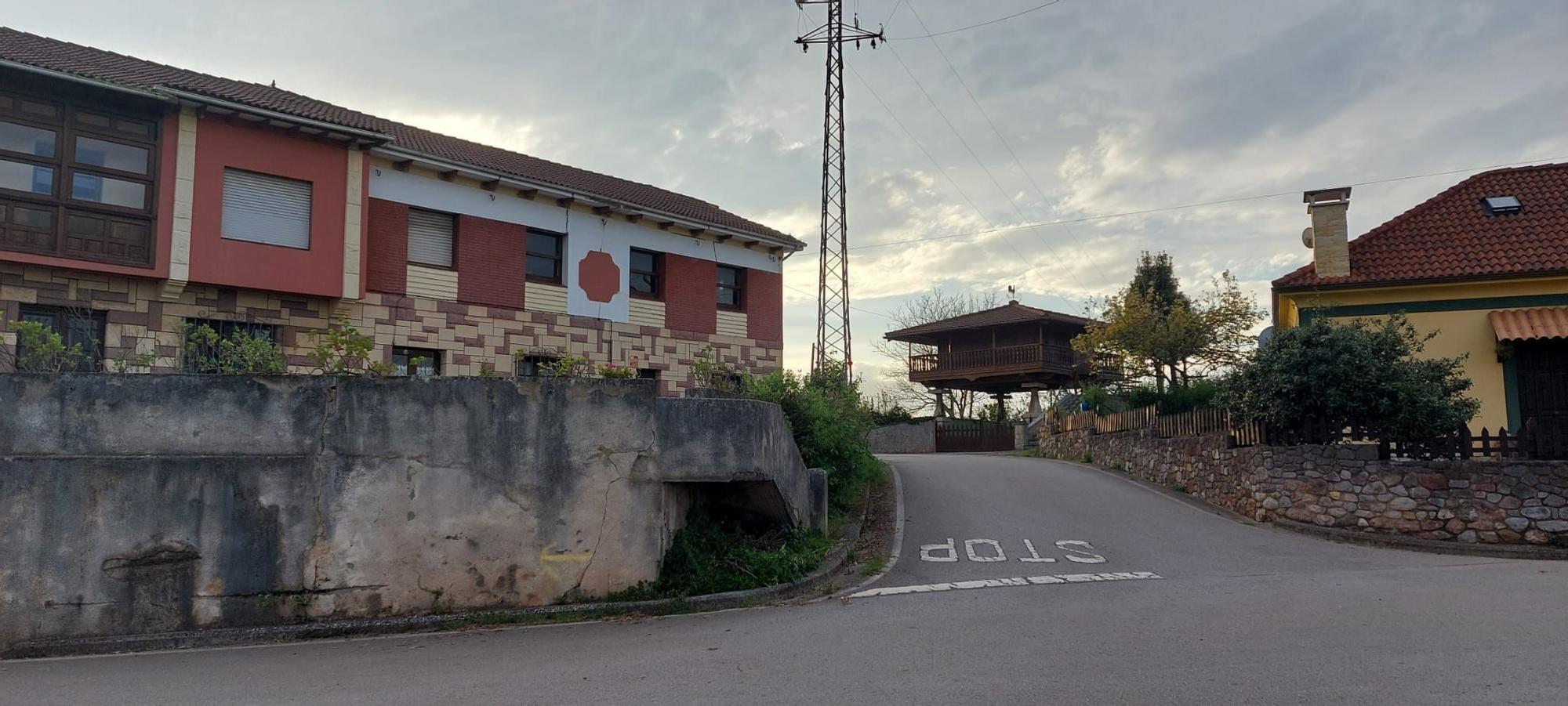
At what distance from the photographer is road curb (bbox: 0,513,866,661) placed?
7961 millimetres

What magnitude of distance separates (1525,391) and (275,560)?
21.8 metres

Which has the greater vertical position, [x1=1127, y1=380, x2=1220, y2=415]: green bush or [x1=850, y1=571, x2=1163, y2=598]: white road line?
[x1=1127, y1=380, x2=1220, y2=415]: green bush

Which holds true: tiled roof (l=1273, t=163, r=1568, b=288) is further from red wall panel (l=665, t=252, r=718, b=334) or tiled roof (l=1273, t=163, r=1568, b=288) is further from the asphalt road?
red wall panel (l=665, t=252, r=718, b=334)

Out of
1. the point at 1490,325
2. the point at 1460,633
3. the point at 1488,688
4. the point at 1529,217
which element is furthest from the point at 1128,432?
the point at 1488,688

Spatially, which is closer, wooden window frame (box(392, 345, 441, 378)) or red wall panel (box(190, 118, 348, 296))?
red wall panel (box(190, 118, 348, 296))

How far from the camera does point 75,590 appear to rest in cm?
806

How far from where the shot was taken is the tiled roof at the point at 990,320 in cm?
3875

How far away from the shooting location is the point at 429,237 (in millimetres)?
18453

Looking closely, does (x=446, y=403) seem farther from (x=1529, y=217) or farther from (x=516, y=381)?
(x=1529, y=217)

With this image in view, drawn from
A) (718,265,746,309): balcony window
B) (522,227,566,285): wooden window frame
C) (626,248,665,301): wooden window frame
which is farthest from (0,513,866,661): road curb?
(718,265,746,309): balcony window

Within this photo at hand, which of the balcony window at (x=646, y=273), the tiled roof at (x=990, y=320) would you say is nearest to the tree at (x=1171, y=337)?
the tiled roof at (x=990, y=320)

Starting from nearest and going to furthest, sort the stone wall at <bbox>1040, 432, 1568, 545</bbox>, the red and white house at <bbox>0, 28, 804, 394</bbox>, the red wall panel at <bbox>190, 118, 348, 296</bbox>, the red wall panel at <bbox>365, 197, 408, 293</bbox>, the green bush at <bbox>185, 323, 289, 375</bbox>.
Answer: the green bush at <bbox>185, 323, 289, 375</bbox> → the stone wall at <bbox>1040, 432, 1568, 545</bbox> → the red and white house at <bbox>0, 28, 804, 394</bbox> → the red wall panel at <bbox>190, 118, 348, 296</bbox> → the red wall panel at <bbox>365, 197, 408, 293</bbox>

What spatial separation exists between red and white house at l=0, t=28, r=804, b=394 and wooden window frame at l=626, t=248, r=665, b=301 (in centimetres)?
5

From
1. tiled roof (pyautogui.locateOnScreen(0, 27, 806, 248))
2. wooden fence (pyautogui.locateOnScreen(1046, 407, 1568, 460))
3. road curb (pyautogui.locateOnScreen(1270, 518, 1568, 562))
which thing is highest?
tiled roof (pyautogui.locateOnScreen(0, 27, 806, 248))
